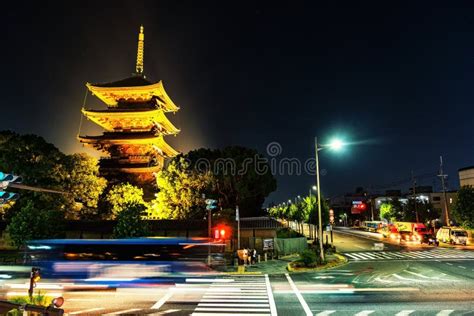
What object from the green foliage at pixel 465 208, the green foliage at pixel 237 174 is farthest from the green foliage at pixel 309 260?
the green foliage at pixel 465 208

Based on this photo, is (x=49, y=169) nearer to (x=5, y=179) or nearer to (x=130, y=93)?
(x=130, y=93)

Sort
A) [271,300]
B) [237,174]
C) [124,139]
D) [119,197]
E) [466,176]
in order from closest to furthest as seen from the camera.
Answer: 1. [271,300]
2. [119,197]
3. [237,174]
4. [124,139]
5. [466,176]

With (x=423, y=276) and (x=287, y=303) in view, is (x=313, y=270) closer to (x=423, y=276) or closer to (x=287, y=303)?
(x=423, y=276)

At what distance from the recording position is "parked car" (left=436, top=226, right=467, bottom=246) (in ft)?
130

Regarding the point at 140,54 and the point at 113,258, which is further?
the point at 140,54

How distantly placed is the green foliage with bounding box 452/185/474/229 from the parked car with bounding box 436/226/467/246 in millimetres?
1255

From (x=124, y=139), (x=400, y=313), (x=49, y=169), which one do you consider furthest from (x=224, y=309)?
(x=124, y=139)

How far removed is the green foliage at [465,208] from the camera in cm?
4056

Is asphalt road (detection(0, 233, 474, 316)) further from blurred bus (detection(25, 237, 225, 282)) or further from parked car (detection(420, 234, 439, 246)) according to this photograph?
parked car (detection(420, 234, 439, 246))

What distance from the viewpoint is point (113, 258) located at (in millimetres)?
16062

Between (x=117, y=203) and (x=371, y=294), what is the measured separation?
35922mm

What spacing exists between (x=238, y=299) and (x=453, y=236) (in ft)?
124

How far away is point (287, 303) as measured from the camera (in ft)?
44.4

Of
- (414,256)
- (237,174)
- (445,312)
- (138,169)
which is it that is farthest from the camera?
(138,169)
